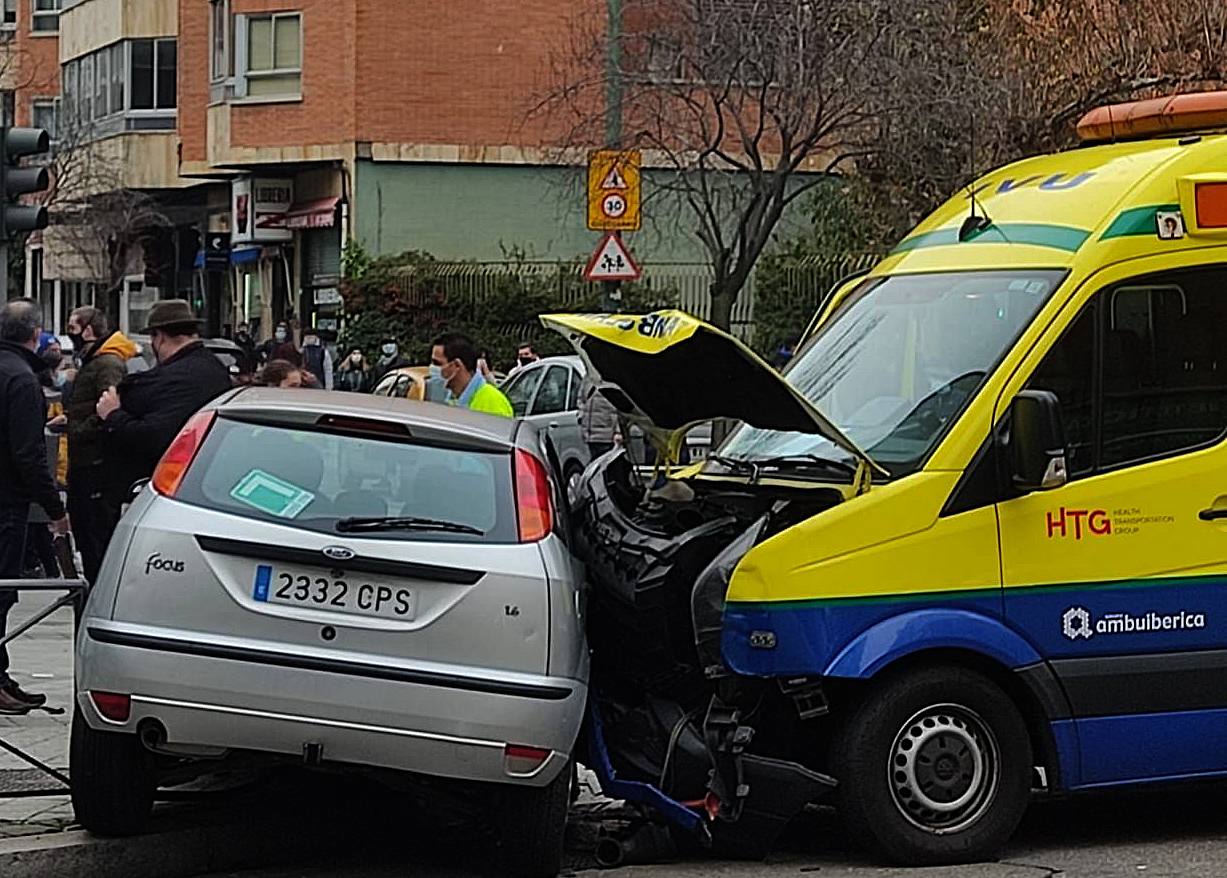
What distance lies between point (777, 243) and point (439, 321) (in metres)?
5.56

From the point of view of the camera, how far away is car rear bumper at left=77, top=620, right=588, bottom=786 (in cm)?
711

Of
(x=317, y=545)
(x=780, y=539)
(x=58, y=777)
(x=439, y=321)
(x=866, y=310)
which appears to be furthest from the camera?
(x=439, y=321)

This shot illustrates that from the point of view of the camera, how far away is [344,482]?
750 cm

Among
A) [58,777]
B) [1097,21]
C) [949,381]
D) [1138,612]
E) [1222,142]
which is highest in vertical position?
[1097,21]

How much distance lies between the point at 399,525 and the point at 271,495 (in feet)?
1.44

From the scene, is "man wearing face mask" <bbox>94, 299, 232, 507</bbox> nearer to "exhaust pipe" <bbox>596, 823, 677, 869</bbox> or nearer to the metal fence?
"exhaust pipe" <bbox>596, 823, 677, 869</bbox>

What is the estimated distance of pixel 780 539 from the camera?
7750 mm

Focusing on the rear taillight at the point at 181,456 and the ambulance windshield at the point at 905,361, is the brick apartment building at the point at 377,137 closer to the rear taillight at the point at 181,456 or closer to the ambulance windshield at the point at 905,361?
the ambulance windshield at the point at 905,361

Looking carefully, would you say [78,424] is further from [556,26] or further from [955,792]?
[556,26]

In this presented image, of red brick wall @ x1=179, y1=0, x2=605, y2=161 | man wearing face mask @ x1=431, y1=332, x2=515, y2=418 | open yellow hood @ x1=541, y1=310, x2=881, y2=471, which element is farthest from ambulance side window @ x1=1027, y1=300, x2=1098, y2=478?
red brick wall @ x1=179, y1=0, x2=605, y2=161

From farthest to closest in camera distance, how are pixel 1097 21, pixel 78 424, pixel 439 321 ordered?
pixel 439 321
pixel 1097 21
pixel 78 424

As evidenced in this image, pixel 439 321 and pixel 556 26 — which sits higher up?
pixel 556 26

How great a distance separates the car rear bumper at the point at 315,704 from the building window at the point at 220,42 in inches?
1353

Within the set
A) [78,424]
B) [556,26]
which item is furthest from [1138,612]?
[556,26]
